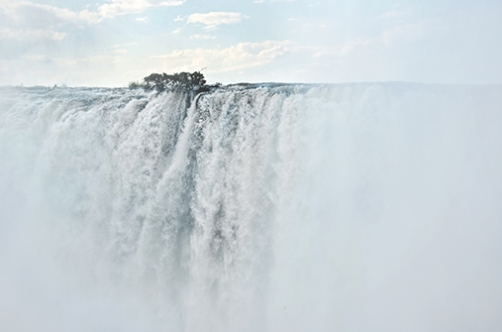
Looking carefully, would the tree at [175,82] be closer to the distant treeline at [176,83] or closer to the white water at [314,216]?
the distant treeline at [176,83]

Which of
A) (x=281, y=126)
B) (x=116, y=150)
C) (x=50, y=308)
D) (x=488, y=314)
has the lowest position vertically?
(x=50, y=308)

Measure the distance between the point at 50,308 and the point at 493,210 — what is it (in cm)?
845

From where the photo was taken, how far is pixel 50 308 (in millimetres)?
9219

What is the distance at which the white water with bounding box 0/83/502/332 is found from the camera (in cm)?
838

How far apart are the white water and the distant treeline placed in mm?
855

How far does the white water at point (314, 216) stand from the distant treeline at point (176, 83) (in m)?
0.86

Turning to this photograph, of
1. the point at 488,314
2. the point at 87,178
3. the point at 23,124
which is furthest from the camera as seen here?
the point at 23,124

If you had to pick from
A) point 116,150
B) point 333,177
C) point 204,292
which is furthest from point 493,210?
point 116,150

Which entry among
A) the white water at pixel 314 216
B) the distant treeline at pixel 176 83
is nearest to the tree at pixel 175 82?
the distant treeline at pixel 176 83

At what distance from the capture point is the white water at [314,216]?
8383mm

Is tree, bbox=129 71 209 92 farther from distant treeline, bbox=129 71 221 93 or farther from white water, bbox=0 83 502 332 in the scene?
white water, bbox=0 83 502 332

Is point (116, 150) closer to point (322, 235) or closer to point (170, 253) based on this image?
point (170, 253)

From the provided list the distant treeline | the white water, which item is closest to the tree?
the distant treeline

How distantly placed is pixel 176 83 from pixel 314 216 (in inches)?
178
